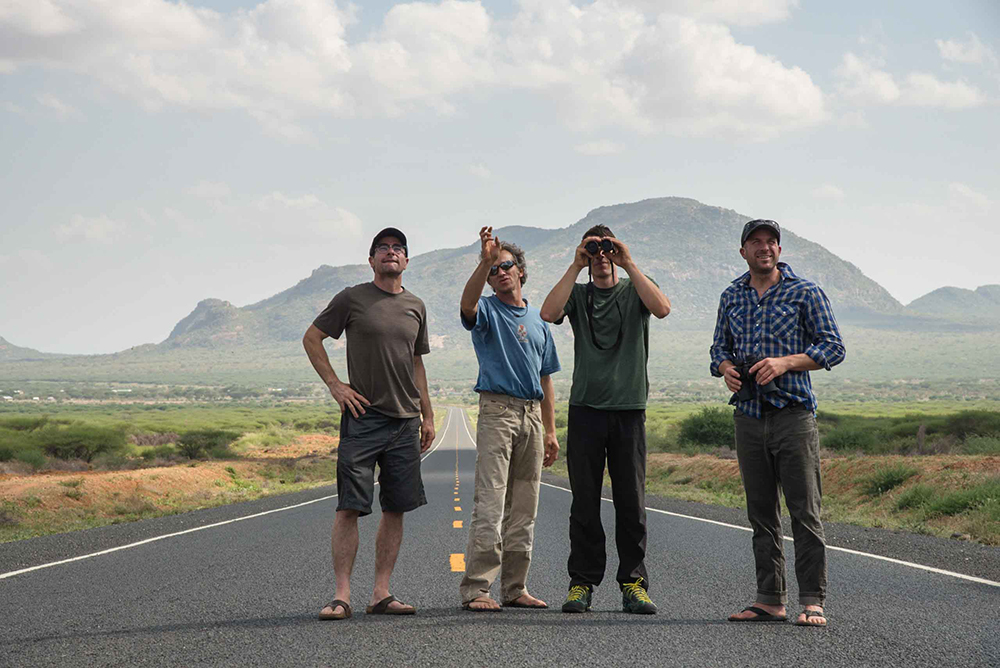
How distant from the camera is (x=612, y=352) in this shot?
637cm

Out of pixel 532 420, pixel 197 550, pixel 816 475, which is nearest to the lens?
pixel 816 475

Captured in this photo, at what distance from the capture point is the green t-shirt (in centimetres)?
634

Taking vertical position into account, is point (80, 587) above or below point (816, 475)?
below

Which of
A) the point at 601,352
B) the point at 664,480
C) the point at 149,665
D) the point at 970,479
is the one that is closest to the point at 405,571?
the point at 601,352

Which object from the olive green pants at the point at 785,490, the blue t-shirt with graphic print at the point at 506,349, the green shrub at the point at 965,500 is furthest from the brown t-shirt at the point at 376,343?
the green shrub at the point at 965,500

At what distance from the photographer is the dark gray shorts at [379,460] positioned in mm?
6227

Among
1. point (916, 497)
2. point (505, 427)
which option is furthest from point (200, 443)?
point (505, 427)

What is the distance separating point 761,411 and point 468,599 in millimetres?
2177

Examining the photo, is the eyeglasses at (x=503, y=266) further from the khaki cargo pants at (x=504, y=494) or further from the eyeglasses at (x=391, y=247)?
the khaki cargo pants at (x=504, y=494)

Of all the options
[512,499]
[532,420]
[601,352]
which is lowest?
[512,499]

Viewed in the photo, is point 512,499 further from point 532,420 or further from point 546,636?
point 546,636

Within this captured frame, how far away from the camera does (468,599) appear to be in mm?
6348

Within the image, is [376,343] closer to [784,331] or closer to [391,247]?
[391,247]

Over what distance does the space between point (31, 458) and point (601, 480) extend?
1332 inches
